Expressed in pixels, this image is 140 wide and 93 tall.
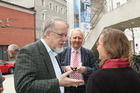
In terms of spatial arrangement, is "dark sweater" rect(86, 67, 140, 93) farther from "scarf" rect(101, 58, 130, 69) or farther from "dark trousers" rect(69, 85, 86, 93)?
"dark trousers" rect(69, 85, 86, 93)

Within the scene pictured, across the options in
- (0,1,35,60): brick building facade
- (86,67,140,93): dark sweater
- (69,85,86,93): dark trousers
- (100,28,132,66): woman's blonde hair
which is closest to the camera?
(86,67,140,93): dark sweater

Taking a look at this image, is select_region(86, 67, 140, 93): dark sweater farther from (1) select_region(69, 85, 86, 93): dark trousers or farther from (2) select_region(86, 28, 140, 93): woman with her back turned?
(1) select_region(69, 85, 86, 93): dark trousers

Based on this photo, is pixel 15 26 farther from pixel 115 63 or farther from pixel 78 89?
pixel 115 63

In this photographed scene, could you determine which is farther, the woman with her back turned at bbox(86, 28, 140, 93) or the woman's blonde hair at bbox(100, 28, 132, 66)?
the woman's blonde hair at bbox(100, 28, 132, 66)

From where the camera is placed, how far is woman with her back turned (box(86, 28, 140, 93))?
1441 millimetres

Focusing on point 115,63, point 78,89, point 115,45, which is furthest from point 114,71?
point 78,89

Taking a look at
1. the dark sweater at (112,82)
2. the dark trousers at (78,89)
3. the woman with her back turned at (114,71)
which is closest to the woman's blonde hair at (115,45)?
the woman with her back turned at (114,71)

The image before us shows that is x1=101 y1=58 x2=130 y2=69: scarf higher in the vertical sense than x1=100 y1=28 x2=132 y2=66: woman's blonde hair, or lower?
lower

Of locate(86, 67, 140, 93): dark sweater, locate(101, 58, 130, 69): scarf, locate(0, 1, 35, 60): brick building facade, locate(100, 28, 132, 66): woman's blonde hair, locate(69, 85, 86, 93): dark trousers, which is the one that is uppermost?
locate(0, 1, 35, 60): brick building facade

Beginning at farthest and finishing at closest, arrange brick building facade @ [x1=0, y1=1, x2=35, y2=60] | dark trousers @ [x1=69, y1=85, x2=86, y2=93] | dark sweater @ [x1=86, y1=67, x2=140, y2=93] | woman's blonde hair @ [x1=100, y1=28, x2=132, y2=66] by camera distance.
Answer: brick building facade @ [x1=0, y1=1, x2=35, y2=60] → dark trousers @ [x1=69, y1=85, x2=86, y2=93] → woman's blonde hair @ [x1=100, y1=28, x2=132, y2=66] → dark sweater @ [x1=86, y1=67, x2=140, y2=93]

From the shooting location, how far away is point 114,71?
149 centimetres

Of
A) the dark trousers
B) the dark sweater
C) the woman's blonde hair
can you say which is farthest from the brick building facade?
the dark sweater

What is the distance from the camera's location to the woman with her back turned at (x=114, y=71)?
144cm

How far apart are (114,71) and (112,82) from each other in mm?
101
